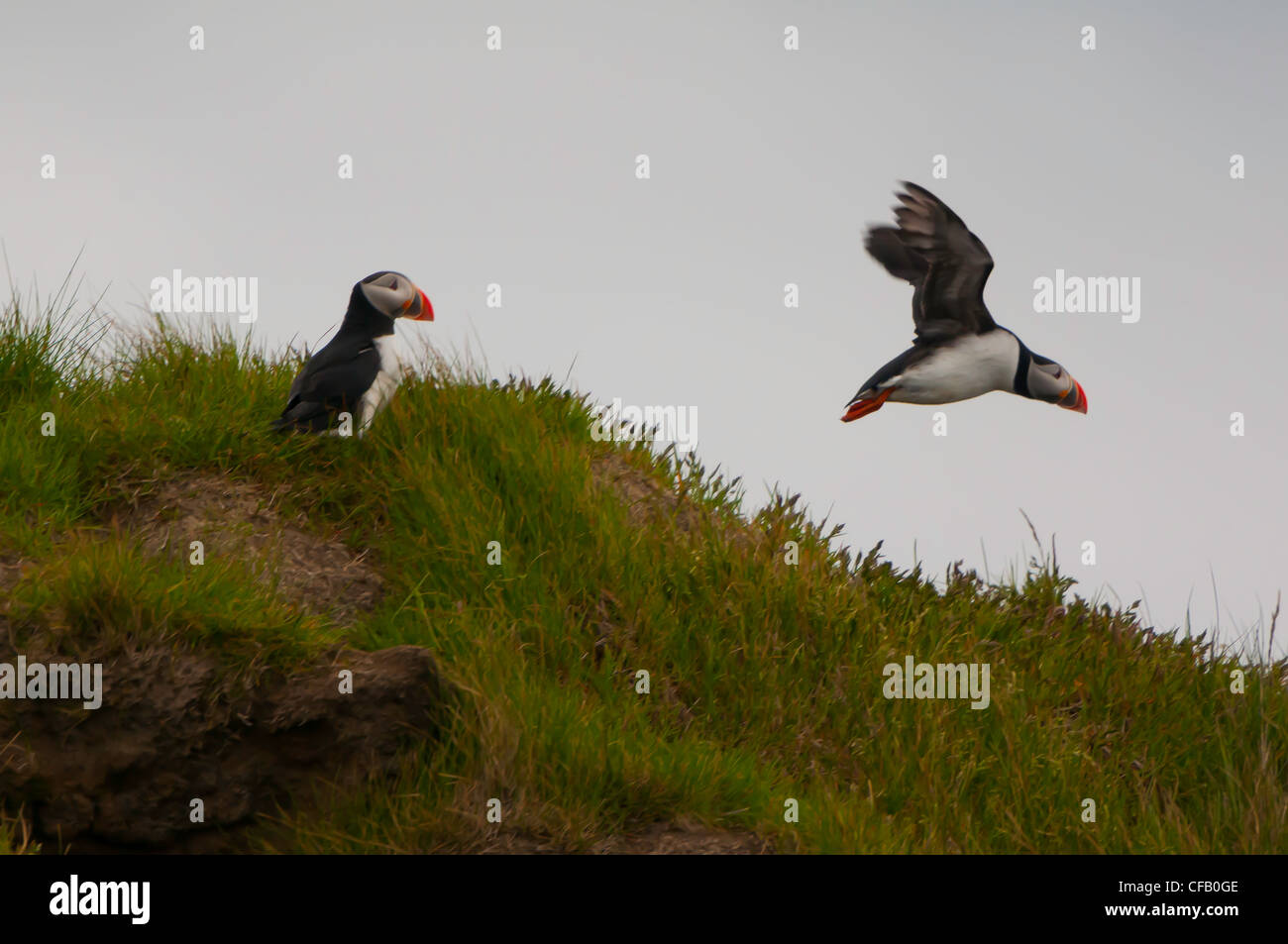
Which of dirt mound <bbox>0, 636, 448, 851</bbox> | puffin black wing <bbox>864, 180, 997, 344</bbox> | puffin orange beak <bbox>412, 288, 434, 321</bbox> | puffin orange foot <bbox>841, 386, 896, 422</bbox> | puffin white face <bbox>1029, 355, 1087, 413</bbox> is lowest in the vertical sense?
dirt mound <bbox>0, 636, 448, 851</bbox>

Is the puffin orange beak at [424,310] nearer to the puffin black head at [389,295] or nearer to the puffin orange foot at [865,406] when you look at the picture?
the puffin black head at [389,295]

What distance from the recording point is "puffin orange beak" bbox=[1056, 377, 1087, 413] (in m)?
8.89

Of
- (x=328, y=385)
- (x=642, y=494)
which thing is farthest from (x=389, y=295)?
(x=642, y=494)

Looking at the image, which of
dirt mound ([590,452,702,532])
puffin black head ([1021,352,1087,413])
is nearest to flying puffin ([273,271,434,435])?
dirt mound ([590,452,702,532])

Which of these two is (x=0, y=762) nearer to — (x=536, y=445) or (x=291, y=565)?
(x=291, y=565)

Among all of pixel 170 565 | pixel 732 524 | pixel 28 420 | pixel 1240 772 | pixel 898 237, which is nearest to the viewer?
pixel 170 565

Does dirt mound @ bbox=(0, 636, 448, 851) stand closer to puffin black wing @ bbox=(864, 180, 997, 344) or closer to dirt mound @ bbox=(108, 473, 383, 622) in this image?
dirt mound @ bbox=(108, 473, 383, 622)

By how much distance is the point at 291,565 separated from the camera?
6414mm

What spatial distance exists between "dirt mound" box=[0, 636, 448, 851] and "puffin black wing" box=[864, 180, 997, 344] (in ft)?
15.5

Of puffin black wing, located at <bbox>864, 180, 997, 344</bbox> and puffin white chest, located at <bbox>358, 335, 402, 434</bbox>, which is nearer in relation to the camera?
puffin white chest, located at <bbox>358, 335, 402, 434</bbox>

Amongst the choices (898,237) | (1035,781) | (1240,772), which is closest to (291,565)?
(1035,781)

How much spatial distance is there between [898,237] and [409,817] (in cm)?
532

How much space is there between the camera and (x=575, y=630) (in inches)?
242

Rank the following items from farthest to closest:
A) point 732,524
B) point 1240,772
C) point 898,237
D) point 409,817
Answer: point 898,237, point 732,524, point 1240,772, point 409,817
